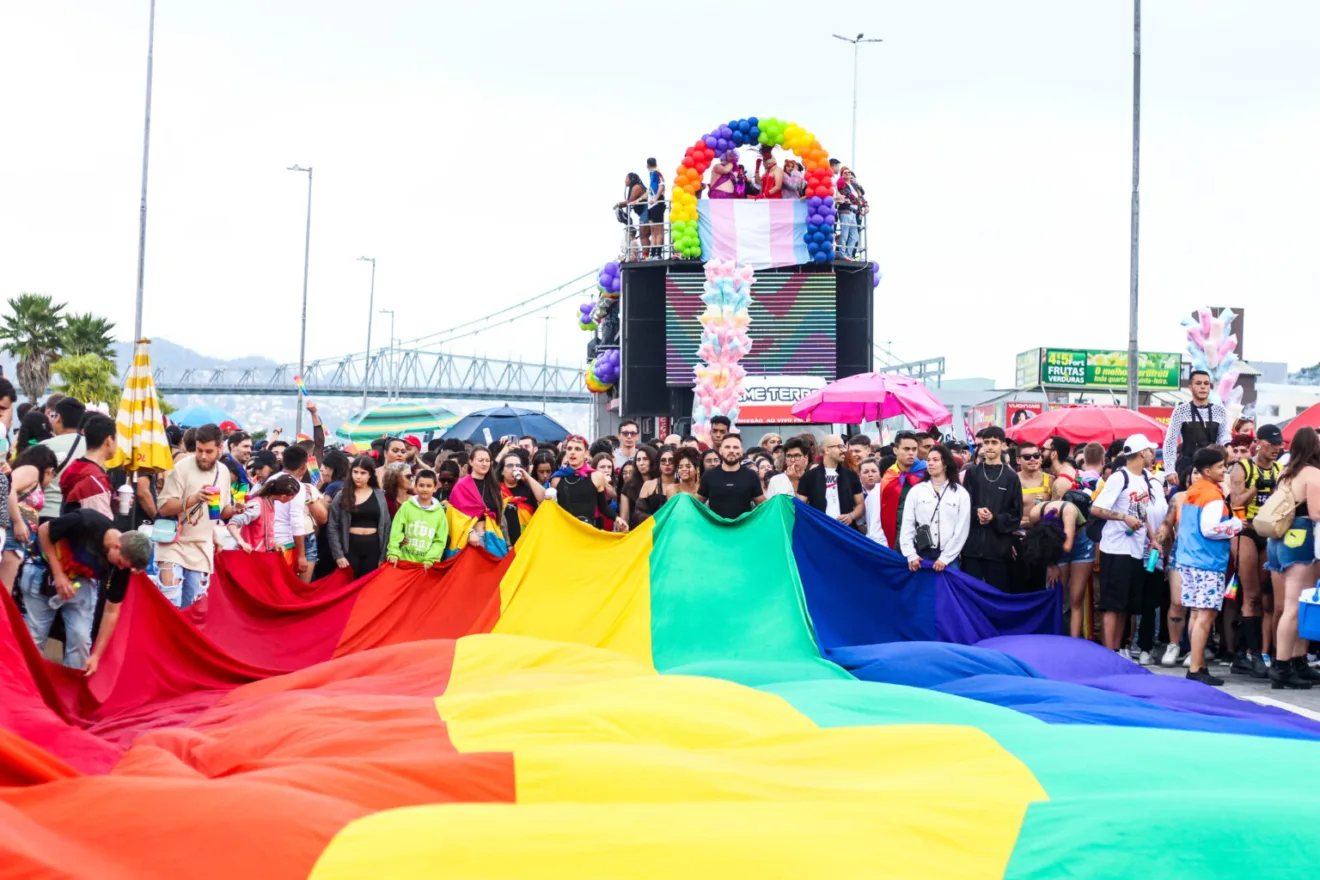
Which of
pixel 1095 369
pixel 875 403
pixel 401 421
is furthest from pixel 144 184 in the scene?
pixel 1095 369

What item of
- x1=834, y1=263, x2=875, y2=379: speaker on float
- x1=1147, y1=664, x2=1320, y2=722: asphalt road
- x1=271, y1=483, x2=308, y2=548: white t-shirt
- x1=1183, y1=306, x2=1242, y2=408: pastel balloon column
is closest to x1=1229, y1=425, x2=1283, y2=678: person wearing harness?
x1=1147, y1=664, x2=1320, y2=722: asphalt road

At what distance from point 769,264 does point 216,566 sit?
77.8 ft

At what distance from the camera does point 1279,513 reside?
378 inches

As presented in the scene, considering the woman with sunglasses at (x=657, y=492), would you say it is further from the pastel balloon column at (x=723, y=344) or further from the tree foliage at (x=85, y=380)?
the tree foliage at (x=85, y=380)

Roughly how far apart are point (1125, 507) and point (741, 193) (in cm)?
2265

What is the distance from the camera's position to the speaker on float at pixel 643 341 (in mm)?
32656

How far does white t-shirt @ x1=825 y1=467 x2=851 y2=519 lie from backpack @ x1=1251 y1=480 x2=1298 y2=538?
321 centimetres

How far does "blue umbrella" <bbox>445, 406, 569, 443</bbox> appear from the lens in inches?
922

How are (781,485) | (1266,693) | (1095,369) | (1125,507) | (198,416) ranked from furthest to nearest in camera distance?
(1095,369) < (198,416) < (781,485) < (1125,507) < (1266,693)

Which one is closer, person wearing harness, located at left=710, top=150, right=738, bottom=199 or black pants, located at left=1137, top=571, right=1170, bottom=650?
black pants, located at left=1137, top=571, right=1170, bottom=650

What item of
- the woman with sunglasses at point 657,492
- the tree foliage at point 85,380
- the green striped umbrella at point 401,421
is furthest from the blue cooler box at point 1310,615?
the tree foliage at point 85,380

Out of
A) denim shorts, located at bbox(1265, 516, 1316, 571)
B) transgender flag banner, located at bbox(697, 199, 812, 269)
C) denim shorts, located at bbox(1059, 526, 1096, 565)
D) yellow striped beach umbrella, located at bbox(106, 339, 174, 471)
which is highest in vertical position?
transgender flag banner, located at bbox(697, 199, 812, 269)

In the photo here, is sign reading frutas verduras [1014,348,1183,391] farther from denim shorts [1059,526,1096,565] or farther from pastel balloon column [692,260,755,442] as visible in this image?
denim shorts [1059,526,1096,565]

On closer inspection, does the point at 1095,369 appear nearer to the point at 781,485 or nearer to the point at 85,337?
the point at 85,337
